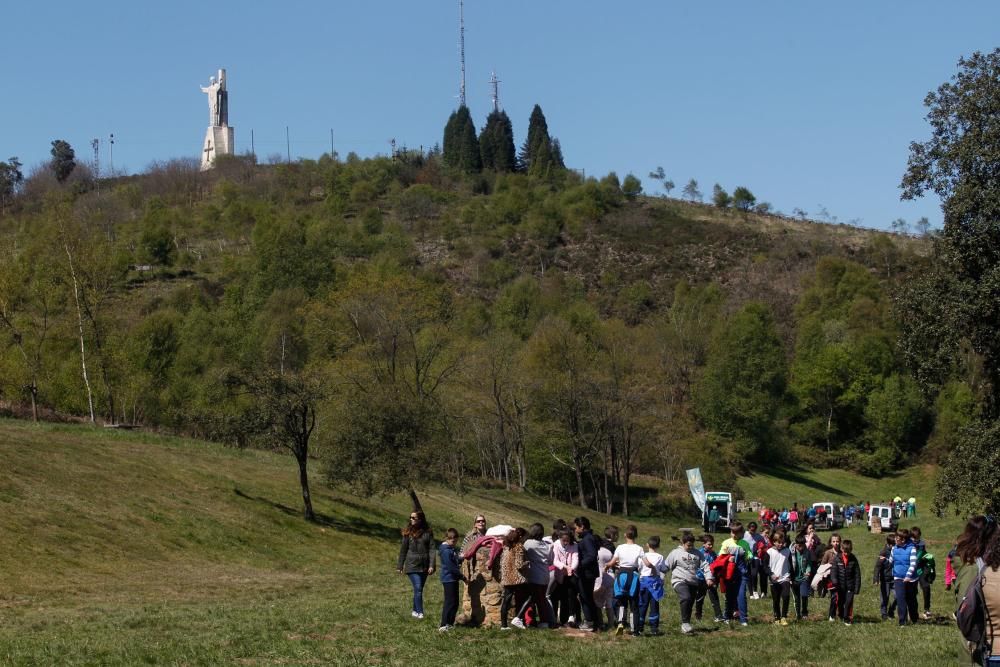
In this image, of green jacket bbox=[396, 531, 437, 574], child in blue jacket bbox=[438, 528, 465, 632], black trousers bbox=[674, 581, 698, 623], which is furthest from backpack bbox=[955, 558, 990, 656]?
green jacket bbox=[396, 531, 437, 574]

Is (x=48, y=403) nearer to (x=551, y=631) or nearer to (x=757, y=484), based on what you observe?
(x=757, y=484)

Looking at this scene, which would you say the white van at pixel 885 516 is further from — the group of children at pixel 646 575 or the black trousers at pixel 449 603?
the black trousers at pixel 449 603

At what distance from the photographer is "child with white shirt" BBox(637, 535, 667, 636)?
18.0 meters

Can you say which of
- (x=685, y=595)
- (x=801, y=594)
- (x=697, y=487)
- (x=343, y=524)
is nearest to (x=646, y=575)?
(x=685, y=595)

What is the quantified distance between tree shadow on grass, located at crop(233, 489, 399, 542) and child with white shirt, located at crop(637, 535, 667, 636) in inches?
940

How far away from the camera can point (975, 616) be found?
9.66 m

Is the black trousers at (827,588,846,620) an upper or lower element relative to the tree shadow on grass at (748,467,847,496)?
upper

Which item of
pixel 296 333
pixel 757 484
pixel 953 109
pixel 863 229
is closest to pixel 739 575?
pixel 953 109

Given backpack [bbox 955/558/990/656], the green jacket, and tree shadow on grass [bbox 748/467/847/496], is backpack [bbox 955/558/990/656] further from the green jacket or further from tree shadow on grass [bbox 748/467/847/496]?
tree shadow on grass [bbox 748/467/847/496]

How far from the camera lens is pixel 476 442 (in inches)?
2911

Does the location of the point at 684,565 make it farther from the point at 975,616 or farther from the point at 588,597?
the point at 975,616

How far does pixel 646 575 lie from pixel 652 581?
0.17 meters

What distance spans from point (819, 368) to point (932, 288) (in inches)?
3407

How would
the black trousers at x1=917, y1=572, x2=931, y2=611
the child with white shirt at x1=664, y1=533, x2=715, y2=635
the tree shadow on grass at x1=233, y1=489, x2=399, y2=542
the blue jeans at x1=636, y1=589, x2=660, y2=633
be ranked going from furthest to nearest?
the tree shadow on grass at x1=233, y1=489, x2=399, y2=542 < the black trousers at x1=917, y1=572, x2=931, y2=611 < the child with white shirt at x1=664, y1=533, x2=715, y2=635 < the blue jeans at x1=636, y1=589, x2=660, y2=633
